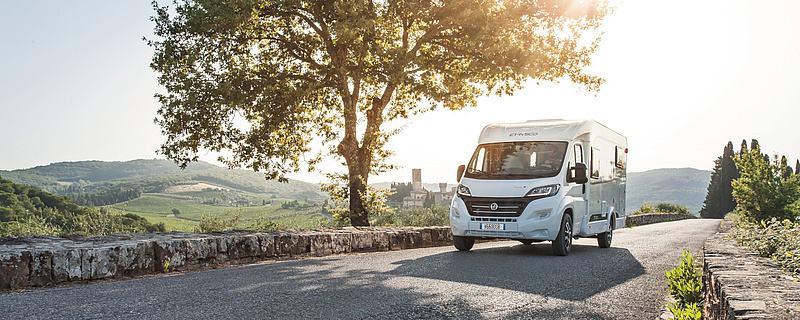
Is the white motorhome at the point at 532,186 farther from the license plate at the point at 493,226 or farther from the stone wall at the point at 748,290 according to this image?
the stone wall at the point at 748,290

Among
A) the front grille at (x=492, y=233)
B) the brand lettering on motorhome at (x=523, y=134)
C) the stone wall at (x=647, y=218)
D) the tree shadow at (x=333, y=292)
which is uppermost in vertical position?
the brand lettering on motorhome at (x=523, y=134)

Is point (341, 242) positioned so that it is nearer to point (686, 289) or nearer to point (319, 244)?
point (319, 244)

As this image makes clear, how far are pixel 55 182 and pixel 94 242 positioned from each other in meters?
173

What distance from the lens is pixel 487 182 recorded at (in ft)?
35.1

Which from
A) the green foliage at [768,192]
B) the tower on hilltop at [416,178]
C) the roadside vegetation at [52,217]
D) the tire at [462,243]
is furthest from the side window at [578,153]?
the green foliage at [768,192]

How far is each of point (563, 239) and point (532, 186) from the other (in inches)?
46.9

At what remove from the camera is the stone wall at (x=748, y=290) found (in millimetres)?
3418

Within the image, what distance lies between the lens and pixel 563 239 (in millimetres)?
10336

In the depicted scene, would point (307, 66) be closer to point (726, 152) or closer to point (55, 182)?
point (726, 152)

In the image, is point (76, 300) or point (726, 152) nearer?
point (76, 300)

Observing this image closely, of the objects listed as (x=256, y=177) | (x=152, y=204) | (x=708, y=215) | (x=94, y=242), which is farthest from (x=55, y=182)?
(x=94, y=242)

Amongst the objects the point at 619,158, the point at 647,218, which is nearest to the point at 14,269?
the point at 619,158

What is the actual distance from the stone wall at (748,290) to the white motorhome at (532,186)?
4.01 metres

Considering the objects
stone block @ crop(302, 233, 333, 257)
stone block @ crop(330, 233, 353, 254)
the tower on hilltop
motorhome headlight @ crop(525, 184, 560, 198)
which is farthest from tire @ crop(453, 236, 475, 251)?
the tower on hilltop
